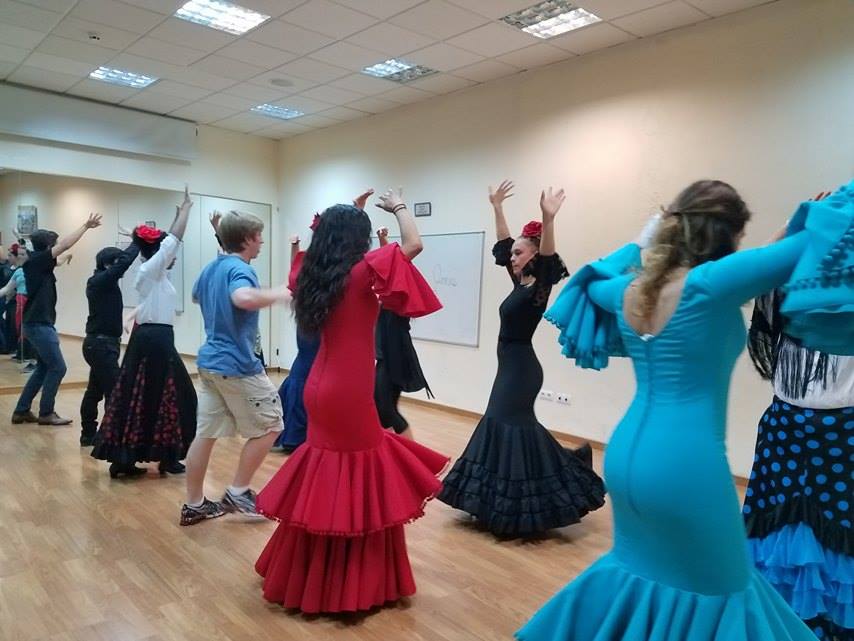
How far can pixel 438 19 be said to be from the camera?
190 inches

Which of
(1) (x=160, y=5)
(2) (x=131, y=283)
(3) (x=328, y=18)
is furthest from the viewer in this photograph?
(2) (x=131, y=283)

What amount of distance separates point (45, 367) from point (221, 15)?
3.27 m

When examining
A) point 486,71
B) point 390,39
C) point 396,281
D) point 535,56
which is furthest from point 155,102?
point 396,281

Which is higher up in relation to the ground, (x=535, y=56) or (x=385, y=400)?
(x=535, y=56)

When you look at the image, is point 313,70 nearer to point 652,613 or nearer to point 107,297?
point 107,297

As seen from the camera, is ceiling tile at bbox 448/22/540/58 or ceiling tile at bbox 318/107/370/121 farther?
ceiling tile at bbox 318/107/370/121

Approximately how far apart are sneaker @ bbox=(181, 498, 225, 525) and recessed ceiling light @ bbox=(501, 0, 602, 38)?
3.90m

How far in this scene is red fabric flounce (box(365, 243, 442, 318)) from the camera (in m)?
2.34

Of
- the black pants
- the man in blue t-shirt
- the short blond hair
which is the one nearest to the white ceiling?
the short blond hair

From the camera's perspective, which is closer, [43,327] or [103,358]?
[103,358]

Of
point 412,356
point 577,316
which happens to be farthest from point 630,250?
point 412,356

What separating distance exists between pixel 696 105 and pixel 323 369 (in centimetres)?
372

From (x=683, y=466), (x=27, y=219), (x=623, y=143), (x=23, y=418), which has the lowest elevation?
(x=23, y=418)

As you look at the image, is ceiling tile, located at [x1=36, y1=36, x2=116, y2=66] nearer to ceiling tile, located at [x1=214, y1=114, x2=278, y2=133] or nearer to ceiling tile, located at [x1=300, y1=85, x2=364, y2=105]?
ceiling tile, located at [x1=300, y1=85, x2=364, y2=105]
